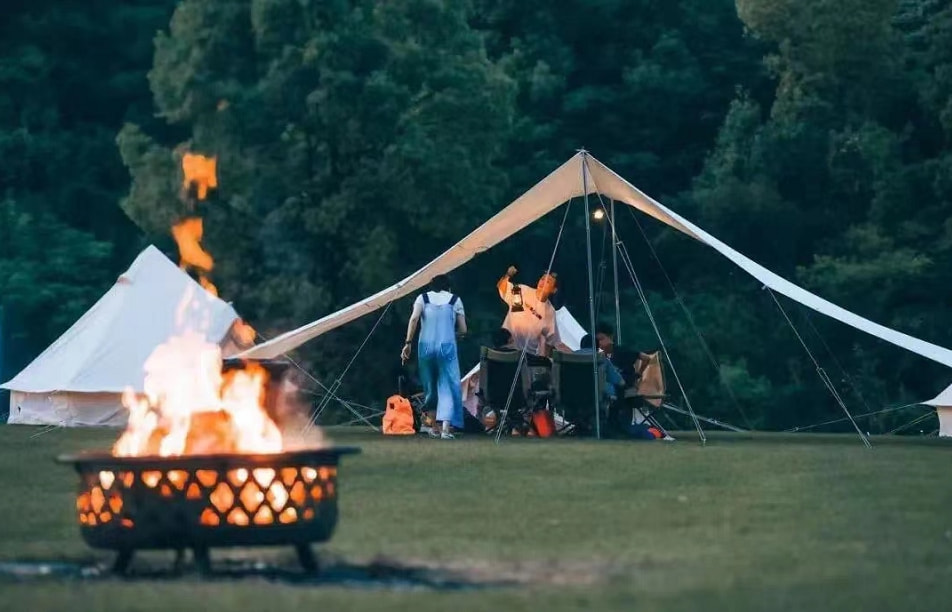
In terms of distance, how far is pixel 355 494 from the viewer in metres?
12.8

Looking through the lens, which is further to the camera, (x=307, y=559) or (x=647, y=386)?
(x=647, y=386)

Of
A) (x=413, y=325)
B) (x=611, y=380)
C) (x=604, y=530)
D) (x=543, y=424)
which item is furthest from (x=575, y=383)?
(x=604, y=530)

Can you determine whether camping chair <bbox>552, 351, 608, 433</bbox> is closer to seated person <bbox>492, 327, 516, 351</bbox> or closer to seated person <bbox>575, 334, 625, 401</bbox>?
seated person <bbox>575, 334, 625, 401</bbox>

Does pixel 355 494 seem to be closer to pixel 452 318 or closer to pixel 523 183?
pixel 452 318

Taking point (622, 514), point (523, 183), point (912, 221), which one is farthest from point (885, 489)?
point (523, 183)

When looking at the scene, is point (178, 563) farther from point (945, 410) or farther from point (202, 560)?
point (945, 410)

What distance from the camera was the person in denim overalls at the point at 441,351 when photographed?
1950cm

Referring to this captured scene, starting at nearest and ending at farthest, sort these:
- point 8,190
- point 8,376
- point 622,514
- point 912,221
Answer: point 622,514
point 912,221
point 8,376
point 8,190

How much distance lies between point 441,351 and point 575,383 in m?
1.24

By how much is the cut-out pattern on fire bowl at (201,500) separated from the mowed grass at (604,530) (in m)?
0.27

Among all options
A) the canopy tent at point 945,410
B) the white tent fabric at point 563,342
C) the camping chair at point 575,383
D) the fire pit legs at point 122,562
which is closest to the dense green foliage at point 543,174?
the white tent fabric at point 563,342

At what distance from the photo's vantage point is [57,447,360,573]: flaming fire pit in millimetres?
8727

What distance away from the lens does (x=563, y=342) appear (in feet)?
76.3

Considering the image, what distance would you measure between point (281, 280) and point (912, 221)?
1020 cm
